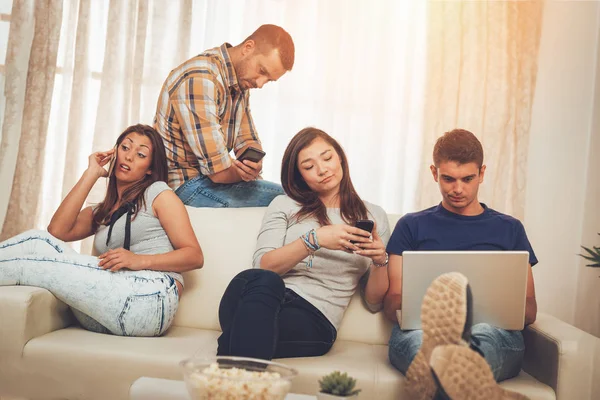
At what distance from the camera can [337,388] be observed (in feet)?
3.46

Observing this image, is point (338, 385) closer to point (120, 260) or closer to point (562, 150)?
point (120, 260)

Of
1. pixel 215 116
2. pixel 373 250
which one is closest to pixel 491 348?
pixel 373 250

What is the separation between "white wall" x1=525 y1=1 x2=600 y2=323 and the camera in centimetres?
336

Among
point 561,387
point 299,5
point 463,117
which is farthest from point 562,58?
point 561,387

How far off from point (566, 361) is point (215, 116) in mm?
1487

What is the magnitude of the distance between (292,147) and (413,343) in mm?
787

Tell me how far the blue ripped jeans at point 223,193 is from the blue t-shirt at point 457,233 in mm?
701

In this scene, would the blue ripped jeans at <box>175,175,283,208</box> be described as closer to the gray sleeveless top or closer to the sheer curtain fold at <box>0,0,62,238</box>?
the gray sleeveless top

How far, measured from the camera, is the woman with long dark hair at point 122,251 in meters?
1.82

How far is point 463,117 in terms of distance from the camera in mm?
3525

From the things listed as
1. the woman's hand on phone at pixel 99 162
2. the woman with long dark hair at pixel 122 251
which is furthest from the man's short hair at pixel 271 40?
the woman's hand on phone at pixel 99 162

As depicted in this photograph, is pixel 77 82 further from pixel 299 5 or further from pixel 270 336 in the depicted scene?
pixel 270 336

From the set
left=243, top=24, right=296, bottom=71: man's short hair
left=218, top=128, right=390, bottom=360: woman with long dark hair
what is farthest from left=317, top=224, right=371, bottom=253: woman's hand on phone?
left=243, top=24, right=296, bottom=71: man's short hair

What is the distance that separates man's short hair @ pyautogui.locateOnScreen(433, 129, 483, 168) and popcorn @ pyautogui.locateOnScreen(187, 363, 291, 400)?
1.06 metres
